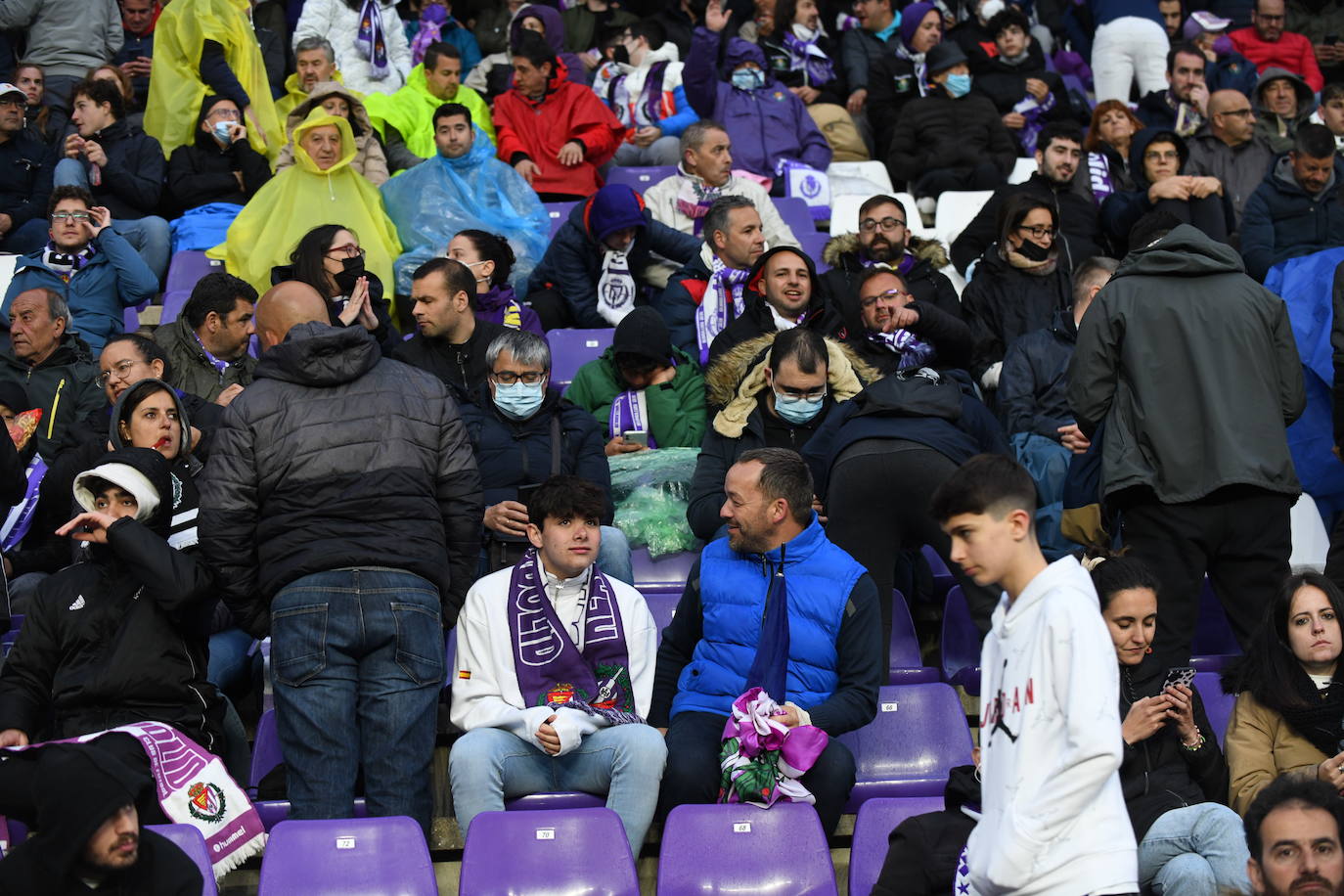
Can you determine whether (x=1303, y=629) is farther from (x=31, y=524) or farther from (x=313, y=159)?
(x=313, y=159)

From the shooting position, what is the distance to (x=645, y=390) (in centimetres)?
644

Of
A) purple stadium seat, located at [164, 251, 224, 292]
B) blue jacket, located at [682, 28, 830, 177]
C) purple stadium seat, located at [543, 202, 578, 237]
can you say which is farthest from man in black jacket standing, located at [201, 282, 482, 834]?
blue jacket, located at [682, 28, 830, 177]

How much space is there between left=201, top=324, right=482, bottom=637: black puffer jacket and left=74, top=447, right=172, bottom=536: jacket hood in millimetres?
180

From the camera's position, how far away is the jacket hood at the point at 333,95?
25.0 feet

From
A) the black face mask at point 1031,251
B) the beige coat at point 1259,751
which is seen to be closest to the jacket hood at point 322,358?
the beige coat at point 1259,751

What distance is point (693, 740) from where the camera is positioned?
15.0ft

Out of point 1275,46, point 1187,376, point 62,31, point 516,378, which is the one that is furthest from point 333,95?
point 1275,46

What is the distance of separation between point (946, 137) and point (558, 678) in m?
5.32

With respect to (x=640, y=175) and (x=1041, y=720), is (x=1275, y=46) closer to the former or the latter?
(x=640, y=175)

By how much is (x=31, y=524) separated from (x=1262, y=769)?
396 centimetres

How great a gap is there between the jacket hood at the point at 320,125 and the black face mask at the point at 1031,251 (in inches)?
114

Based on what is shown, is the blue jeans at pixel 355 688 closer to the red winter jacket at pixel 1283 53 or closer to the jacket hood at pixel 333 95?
the jacket hood at pixel 333 95

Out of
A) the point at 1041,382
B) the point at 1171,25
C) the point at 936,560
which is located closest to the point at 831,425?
the point at 936,560

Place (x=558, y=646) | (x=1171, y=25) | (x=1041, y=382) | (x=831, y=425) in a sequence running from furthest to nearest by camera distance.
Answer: (x=1171, y=25) < (x=1041, y=382) < (x=831, y=425) < (x=558, y=646)
